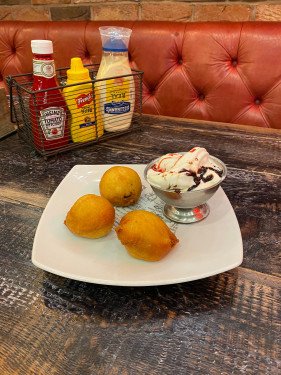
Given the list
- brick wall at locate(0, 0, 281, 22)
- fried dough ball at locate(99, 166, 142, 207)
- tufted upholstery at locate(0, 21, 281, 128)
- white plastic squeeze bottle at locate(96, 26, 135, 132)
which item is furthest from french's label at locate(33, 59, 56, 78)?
brick wall at locate(0, 0, 281, 22)

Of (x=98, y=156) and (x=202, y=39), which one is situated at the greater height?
(x=202, y=39)

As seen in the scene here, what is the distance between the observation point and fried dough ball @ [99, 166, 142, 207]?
56 cm

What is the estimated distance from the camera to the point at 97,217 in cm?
48

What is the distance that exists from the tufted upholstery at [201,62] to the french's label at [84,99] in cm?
54

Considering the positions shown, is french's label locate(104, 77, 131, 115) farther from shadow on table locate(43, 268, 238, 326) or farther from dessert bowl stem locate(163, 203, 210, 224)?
shadow on table locate(43, 268, 238, 326)

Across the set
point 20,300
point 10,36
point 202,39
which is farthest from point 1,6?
point 20,300

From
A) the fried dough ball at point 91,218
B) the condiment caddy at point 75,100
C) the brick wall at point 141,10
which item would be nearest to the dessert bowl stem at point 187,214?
the fried dough ball at point 91,218

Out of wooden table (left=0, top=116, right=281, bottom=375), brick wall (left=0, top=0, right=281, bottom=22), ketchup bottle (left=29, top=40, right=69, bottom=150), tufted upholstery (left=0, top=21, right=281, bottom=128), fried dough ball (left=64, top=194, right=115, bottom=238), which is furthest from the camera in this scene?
brick wall (left=0, top=0, right=281, bottom=22)

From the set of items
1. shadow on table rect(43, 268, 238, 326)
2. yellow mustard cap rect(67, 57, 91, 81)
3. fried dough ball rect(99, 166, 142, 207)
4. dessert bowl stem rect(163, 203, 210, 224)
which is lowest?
shadow on table rect(43, 268, 238, 326)

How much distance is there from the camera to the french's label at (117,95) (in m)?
0.86

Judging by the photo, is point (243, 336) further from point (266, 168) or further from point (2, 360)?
point (266, 168)

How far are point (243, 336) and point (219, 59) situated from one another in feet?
3.45

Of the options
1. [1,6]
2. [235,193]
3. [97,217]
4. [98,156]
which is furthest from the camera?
[1,6]

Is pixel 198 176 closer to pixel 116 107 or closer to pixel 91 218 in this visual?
pixel 91 218
